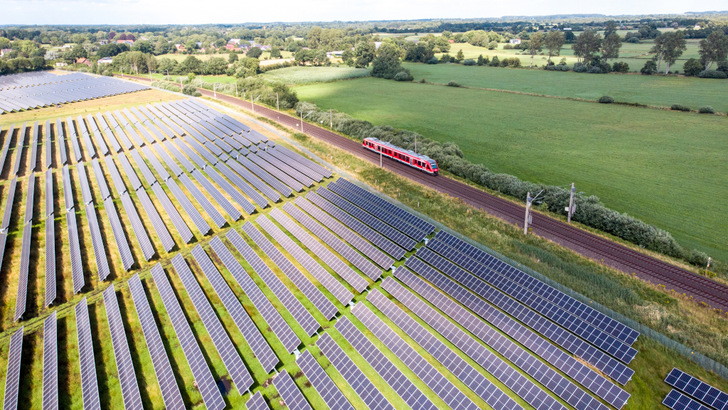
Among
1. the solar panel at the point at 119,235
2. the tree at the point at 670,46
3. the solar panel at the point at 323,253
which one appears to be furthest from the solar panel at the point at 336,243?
the tree at the point at 670,46

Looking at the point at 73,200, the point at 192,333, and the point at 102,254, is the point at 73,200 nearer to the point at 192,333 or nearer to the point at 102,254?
the point at 102,254

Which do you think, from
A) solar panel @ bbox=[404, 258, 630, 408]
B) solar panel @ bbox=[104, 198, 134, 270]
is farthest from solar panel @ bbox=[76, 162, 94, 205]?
solar panel @ bbox=[404, 258, 630, 408]

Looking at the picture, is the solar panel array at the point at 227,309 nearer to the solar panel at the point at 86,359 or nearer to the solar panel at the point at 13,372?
the solar panel at the point at 86,359

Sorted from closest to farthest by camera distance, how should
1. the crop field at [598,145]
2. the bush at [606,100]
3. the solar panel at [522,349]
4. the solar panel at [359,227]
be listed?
the solar panel at [522,349] → the solar panel at [359,227] → the crop field at [598,145] → the bush at [606,100]

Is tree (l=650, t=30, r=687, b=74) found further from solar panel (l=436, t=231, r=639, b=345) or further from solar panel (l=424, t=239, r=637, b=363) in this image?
solar panel (l=424, t=239, r=637, b=363)

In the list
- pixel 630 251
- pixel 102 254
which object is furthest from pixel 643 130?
pixel 102 254

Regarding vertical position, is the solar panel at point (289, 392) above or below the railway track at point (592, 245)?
below

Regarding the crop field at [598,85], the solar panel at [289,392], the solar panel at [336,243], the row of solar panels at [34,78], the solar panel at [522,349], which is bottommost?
the solar panel at [289,392]
